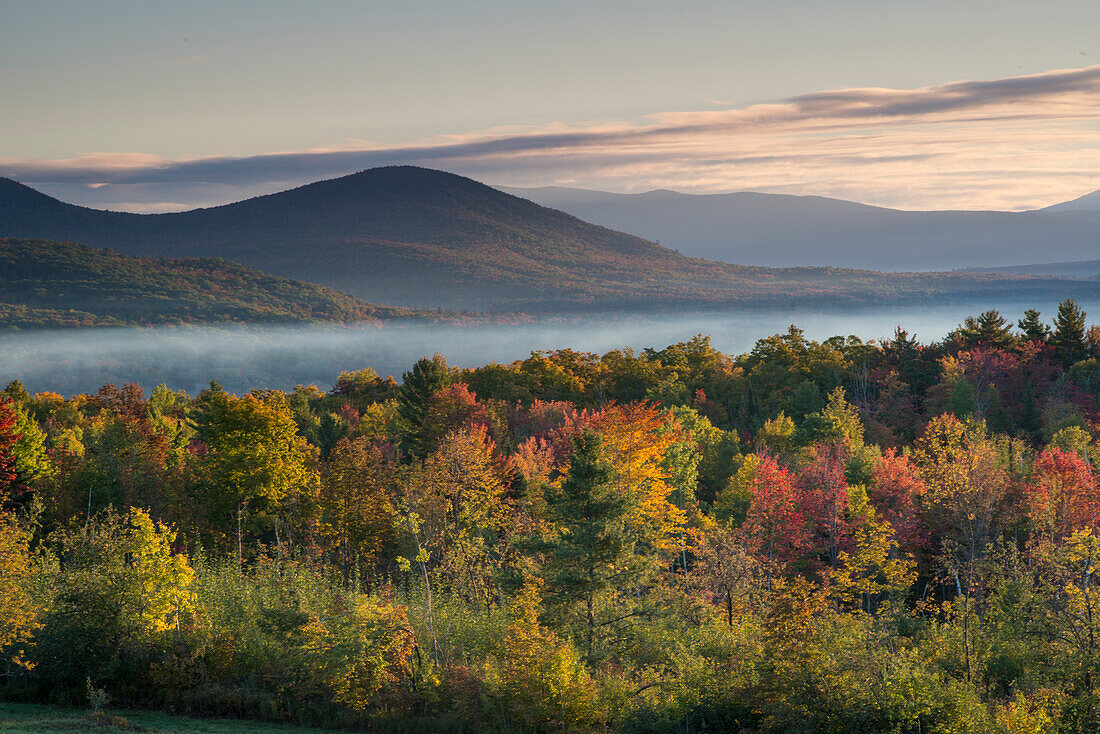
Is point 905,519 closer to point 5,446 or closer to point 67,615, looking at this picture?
point 67,615

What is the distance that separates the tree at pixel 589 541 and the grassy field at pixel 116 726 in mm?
Answer: 11503

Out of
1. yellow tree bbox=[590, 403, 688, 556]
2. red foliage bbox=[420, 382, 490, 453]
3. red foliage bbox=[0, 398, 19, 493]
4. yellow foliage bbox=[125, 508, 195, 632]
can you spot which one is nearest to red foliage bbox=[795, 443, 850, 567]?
yellow tree bbox=[590, 403, 688, 556]

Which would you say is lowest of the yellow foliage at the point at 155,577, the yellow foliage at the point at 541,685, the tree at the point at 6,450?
the yellow foliage at the point at 541,685

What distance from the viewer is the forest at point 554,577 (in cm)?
3294

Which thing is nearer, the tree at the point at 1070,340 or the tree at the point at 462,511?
the tree at the point at 462,511

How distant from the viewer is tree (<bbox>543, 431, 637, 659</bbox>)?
3834 centimetres

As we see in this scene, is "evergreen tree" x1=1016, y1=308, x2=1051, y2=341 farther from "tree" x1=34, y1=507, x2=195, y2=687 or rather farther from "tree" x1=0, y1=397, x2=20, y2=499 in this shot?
"tree" x1=0, y1=397, x2=20, y2=499

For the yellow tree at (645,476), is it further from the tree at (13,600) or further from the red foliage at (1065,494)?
the tree at (13,600)

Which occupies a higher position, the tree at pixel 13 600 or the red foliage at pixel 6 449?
the red foliage at pixel 6 449

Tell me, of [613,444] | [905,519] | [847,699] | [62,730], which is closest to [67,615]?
[62,730]

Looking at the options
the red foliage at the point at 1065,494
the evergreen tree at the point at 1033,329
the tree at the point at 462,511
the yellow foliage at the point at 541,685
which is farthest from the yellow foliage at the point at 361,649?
the evergreen tree at the point at 1033,329

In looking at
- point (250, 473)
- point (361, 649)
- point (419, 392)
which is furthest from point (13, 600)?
point (419, 392)

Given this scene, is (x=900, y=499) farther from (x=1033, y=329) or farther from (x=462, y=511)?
(x=1033, y=329)

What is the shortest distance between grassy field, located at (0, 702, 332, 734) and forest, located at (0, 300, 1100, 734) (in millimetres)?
1151
